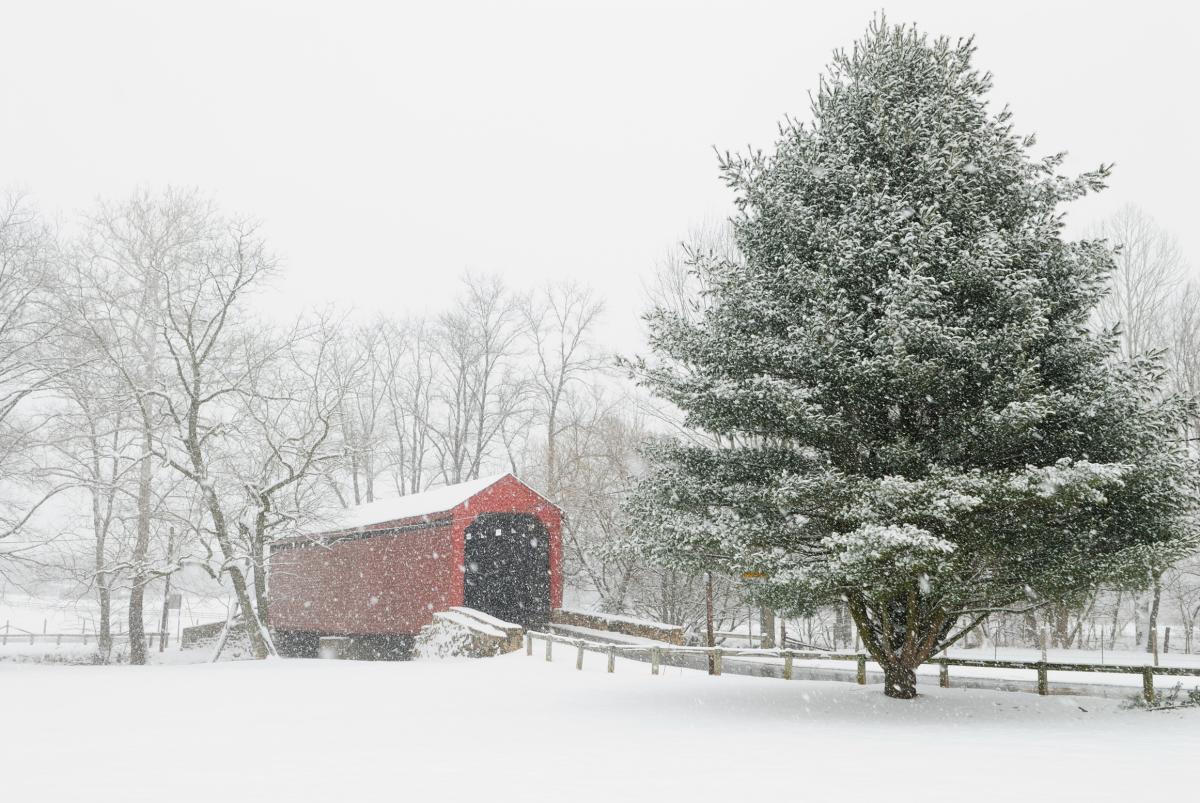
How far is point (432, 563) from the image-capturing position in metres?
19.8

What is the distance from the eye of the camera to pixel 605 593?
26328mm

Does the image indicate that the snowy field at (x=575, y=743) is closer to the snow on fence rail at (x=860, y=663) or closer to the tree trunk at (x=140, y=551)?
the snow on fence rail at (x=860, y=663)

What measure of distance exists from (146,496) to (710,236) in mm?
15959

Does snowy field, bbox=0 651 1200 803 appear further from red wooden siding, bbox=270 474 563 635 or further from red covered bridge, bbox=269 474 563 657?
red covered bridge, bbox=269 474 563 657

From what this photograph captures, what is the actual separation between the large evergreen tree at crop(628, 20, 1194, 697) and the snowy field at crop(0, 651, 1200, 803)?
142 cm

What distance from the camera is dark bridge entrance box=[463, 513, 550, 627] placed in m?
21.6

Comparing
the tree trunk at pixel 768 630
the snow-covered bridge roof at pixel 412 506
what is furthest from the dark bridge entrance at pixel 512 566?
the tree trunk at pixel 768 630

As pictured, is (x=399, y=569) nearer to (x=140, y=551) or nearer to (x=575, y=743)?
(x=140, y=551)

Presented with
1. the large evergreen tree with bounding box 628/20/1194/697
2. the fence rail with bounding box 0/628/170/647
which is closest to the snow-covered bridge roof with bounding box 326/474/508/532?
the large evergreen tree with bounding box 628/20/1194/697

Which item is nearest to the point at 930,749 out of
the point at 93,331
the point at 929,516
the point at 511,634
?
the point at 929,516

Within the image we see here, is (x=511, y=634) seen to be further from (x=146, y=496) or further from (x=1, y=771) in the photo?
(x=1, y=771)

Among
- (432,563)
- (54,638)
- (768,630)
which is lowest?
(54,638)

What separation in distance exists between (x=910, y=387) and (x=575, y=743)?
481 cm

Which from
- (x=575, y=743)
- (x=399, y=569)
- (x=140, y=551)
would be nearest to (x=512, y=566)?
(x=399, y=569)
